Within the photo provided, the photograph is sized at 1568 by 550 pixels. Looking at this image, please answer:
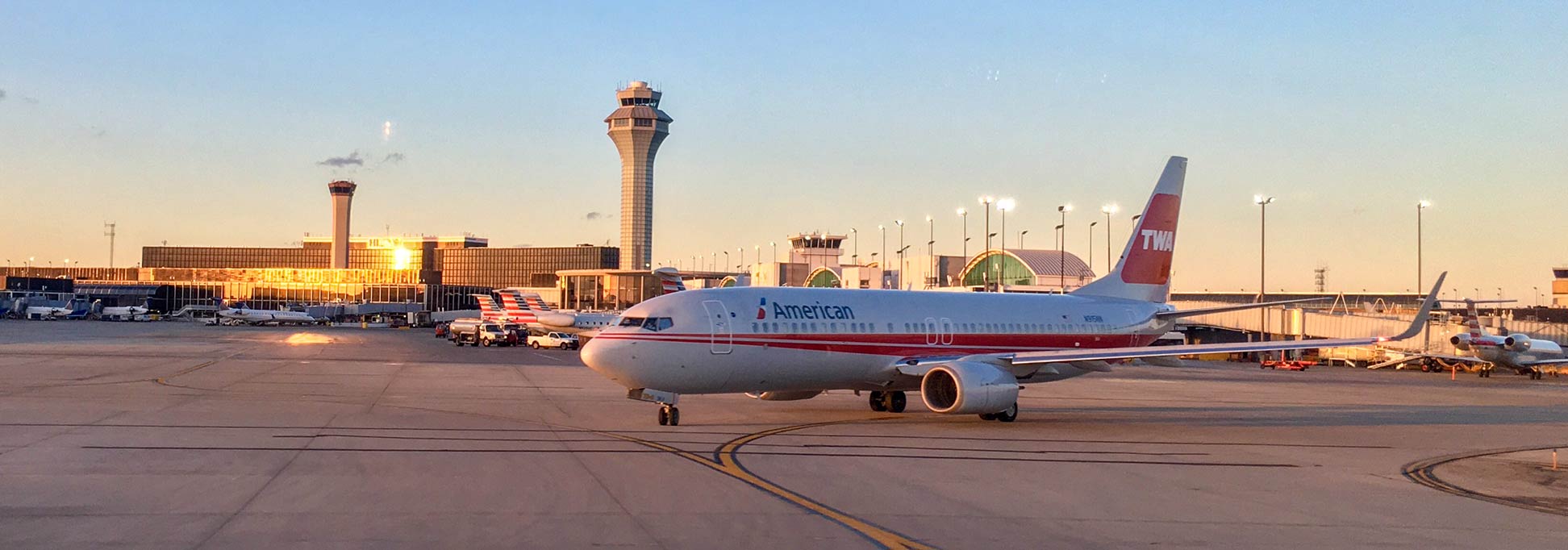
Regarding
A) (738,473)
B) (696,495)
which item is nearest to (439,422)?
(738,473)

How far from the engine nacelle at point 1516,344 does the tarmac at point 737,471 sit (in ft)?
77.1

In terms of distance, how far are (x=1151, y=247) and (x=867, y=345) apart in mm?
13350

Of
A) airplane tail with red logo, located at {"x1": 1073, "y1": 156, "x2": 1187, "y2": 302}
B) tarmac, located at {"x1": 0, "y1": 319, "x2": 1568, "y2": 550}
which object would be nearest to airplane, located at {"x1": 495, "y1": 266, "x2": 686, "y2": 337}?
airplane tail with red logo, located at {"x1": 1073, "y1": 156, "x2": 1187, "y2": 302}

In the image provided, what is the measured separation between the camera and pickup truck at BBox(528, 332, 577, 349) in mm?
85188

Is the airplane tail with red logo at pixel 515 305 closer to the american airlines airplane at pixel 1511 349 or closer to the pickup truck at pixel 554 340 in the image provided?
the pickup truck at pixel 554 340

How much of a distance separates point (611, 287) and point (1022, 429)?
153 metres

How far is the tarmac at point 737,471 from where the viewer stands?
14.5 meters

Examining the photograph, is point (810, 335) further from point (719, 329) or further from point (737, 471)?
point (737, 471)

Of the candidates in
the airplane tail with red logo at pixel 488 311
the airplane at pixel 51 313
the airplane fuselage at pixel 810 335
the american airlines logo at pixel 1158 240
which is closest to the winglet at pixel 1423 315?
the airplane fuselage at pixel 810 335

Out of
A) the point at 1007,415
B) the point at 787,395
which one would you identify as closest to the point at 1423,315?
the point at 1007,415

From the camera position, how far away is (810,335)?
1158 inches

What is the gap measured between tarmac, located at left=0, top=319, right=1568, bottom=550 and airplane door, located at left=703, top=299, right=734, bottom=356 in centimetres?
186

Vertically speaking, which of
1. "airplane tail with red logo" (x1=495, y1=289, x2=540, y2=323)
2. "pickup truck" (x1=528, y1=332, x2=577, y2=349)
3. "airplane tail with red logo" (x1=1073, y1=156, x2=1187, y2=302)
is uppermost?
"airplane tail with red logo" (x1=1073, y1=156, x2=1187, y2=302)

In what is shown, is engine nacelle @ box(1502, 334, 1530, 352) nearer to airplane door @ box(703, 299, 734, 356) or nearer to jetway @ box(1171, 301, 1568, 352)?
jetway @ box(1171, 301, 1568, 352)
